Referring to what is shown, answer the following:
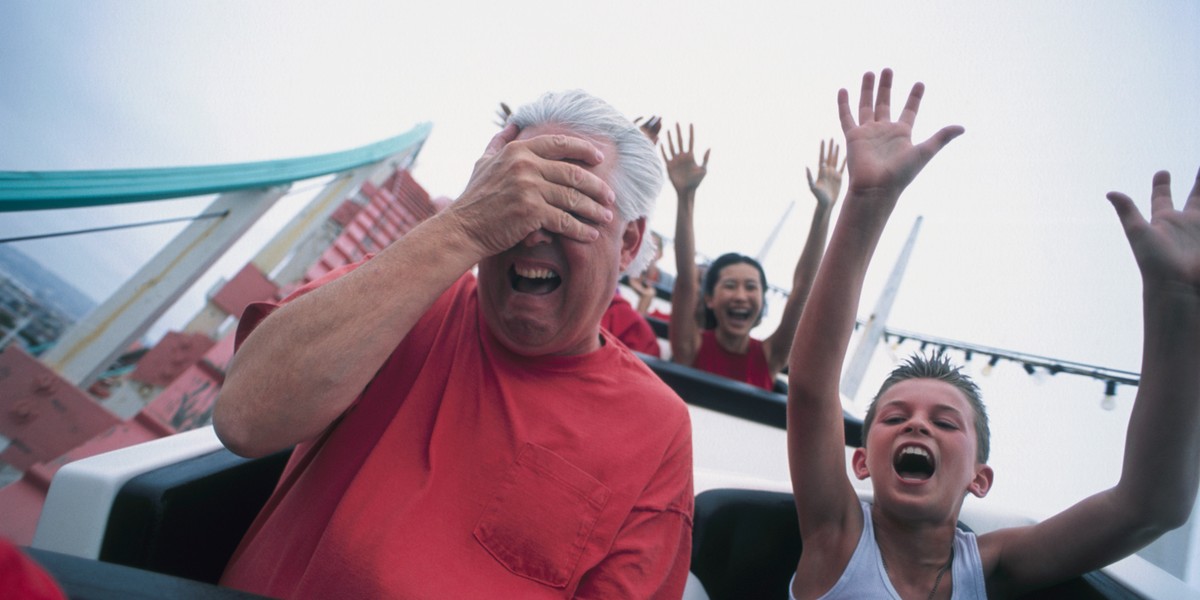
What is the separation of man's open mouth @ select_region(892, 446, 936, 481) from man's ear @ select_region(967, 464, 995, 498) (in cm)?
12

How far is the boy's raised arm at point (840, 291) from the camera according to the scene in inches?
27.6

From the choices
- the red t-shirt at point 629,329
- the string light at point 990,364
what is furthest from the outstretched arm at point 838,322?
the string light at point 990,364

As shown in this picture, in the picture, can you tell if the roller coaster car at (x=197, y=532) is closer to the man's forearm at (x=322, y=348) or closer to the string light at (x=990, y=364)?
the man's forearm at (x=322, y=348)

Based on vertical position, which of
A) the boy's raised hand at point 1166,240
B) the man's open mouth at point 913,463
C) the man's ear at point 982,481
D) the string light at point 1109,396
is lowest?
the man's ear at point 982,481

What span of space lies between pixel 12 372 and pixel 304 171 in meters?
1.45

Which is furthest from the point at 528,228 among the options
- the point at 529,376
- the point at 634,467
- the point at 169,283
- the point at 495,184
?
the point at 169,283

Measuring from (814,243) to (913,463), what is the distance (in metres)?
1.06

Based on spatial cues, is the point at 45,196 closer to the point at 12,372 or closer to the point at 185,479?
the point at 12,372

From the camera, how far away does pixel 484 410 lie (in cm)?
64

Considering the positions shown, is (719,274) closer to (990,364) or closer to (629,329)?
(629,329)

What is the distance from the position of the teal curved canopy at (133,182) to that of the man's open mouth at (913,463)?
5.28 feet

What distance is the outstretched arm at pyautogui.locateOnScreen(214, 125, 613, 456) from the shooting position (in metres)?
0.50

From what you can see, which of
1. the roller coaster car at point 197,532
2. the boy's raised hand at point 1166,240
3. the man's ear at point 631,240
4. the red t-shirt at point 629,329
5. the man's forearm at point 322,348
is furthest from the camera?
the red t-shirt at point 629,329

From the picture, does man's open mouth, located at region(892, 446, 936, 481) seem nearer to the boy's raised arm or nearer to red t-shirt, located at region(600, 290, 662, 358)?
the boy's raised arm
